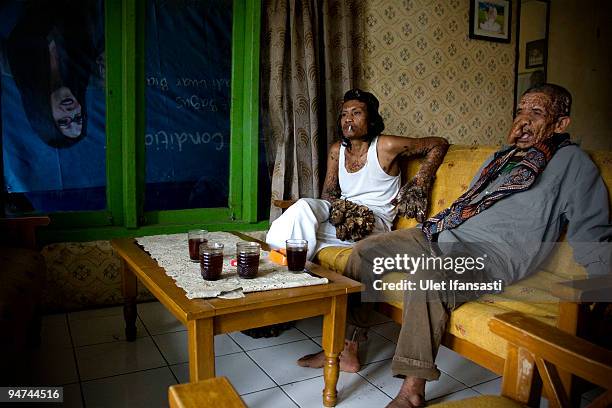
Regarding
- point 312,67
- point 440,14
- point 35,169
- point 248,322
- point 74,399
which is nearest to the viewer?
point 248,322

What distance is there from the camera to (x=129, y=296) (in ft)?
7.30

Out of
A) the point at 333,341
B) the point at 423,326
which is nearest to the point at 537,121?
the point at 423,326

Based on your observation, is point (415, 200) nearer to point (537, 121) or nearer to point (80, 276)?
point (537, 121)

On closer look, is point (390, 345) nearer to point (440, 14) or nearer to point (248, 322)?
point (248, 322)

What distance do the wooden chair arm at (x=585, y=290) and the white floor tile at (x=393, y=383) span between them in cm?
70

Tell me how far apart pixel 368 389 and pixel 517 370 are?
0.89 metres

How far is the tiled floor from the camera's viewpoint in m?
1.80

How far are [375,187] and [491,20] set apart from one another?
201 cm

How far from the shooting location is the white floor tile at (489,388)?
186cm

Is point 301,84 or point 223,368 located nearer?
point 223,368

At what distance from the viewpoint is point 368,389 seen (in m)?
1.86

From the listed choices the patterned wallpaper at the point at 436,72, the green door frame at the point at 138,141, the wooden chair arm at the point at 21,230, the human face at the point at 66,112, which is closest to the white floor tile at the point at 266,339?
→ the green door frame at the point at 138,141

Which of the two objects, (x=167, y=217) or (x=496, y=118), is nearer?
(x=167, y=217)

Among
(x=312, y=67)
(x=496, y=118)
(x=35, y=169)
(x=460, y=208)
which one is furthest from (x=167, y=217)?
(x=496, y=118)
